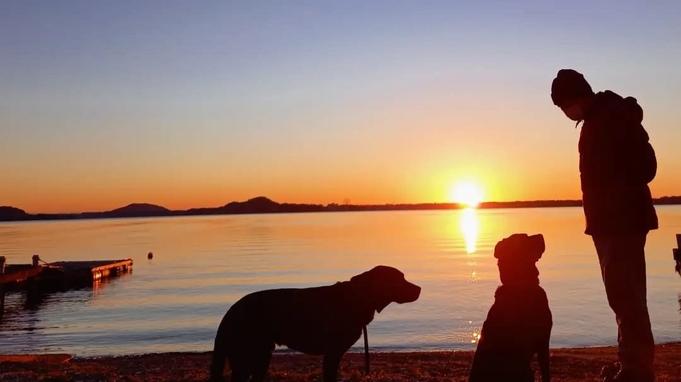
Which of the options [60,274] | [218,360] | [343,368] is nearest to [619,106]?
[218,360]

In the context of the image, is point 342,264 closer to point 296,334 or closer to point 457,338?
point 457,338

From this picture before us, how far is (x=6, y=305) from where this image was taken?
122 ft

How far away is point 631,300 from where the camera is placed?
15.6ft

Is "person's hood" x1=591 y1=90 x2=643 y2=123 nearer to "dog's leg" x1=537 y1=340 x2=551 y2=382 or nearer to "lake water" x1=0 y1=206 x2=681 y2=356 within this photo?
"dog's leg" x1=537 y1=340 x2=551 y2=382

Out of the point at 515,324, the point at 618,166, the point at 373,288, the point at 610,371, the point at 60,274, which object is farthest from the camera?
the point at 60,274

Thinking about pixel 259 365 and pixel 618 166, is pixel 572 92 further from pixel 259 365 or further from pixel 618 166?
pixel 259 365

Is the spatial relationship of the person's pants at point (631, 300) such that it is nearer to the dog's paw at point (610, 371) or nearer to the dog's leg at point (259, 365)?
the dog's paw at point (610, 371)

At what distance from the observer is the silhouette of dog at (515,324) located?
4953 mm

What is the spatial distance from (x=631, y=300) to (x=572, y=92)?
66.3 inches

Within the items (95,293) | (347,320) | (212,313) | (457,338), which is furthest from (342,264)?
(347,320)

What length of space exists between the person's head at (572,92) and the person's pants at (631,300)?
1.07 meters

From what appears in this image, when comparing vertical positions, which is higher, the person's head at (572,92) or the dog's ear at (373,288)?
the person's head at (572,92)

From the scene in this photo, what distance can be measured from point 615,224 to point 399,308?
2551 cm

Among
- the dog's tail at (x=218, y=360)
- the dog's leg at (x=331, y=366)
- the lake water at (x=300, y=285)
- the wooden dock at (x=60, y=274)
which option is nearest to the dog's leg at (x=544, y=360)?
the dog's leg at (x=331, y=366)
